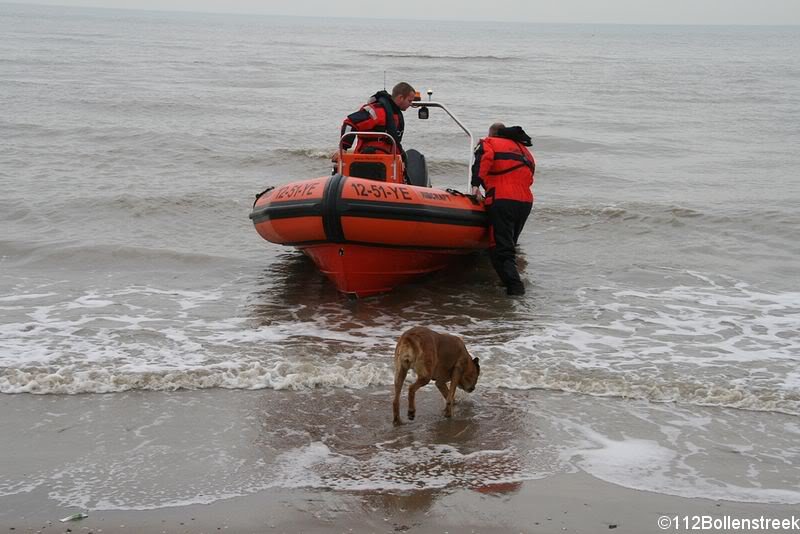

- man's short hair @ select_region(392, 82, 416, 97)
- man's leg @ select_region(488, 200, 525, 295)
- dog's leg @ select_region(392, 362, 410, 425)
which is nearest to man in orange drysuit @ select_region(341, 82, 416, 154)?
man's short hair @ select_region(392, 82, 416, 97)

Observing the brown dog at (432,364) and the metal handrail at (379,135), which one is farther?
the metal handrail at (379,135)

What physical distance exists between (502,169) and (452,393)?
3.15 metres

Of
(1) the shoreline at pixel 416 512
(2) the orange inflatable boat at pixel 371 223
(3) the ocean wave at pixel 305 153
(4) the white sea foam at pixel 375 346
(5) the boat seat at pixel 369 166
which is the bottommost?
(4) the white sea foam at pixel 375 346

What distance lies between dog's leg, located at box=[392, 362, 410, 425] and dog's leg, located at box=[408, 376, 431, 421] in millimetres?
58

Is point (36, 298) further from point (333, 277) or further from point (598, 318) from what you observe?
point (598, 318)

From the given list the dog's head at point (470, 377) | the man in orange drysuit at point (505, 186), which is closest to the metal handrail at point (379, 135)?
the man in orange drysuit at point (505, 186)

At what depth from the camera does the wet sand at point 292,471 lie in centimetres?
366

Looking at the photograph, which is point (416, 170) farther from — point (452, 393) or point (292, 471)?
point (292, 471)

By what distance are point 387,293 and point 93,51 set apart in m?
36.3

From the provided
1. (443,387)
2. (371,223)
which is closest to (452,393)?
(443,387)

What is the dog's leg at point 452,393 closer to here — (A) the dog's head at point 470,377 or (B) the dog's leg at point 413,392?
(A) the dog's head at point 470,377

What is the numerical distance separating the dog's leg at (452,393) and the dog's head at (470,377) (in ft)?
0.17

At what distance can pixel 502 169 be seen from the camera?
7.51m

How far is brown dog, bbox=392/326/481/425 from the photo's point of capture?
174 inches
